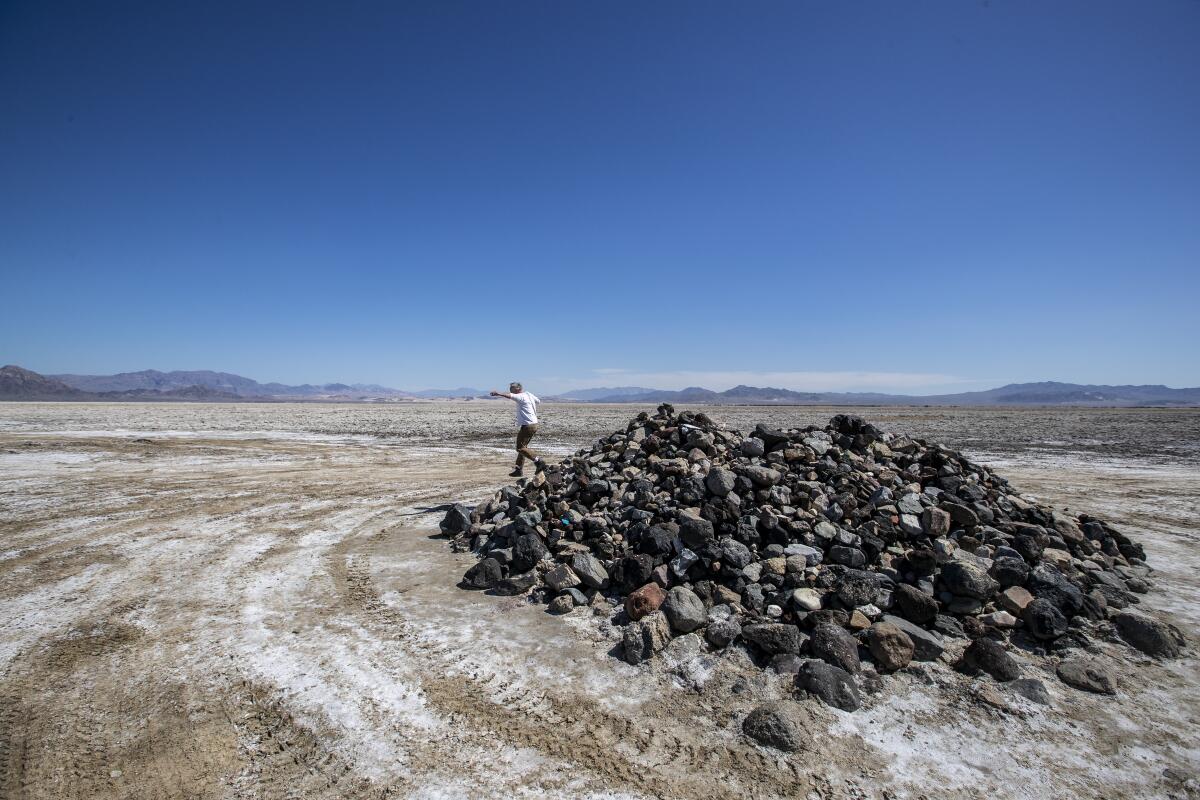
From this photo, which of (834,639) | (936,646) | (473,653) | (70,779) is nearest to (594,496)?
(473,653)

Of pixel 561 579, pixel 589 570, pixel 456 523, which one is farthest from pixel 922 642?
pixel 456 523

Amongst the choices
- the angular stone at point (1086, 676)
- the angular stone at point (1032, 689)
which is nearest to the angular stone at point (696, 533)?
the angular stone at point (1032, 689)

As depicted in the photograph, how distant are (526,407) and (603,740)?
10051 mm

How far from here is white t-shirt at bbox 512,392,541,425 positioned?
13.3 metres

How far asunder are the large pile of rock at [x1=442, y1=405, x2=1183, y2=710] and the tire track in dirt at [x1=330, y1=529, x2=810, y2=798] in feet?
3.19

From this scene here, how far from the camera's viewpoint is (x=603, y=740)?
12.4 ft

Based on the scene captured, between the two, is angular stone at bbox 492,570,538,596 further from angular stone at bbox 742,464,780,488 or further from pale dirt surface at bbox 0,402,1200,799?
angular stone at bbox 742,464,780,488

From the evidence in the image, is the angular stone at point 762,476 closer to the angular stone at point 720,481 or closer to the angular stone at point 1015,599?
the angular stone at point 720,481

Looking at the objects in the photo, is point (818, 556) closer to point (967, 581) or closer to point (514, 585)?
point (967, 581)

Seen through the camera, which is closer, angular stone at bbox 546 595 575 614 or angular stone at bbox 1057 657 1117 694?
angular stone at bbox 1057 657 1117 694

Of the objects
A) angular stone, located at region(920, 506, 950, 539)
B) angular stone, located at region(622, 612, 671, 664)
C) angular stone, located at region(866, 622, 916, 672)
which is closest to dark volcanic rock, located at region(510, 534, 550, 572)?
angular stone, located at region(622, 612, 671, 664)

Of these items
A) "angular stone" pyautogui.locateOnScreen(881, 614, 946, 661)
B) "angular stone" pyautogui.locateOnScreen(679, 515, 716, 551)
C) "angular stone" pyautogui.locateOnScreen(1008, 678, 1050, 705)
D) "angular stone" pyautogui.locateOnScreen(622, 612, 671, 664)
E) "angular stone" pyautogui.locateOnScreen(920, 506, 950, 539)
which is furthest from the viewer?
"angular stone" pyautogui.locateOnScreen(920, 506, 950, 539)

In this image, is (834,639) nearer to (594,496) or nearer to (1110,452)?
(594,496)

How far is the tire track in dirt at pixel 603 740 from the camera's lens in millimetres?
3367
